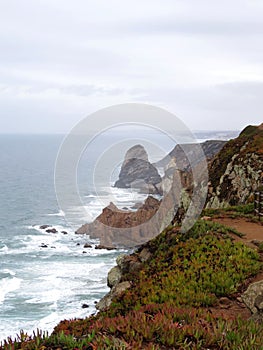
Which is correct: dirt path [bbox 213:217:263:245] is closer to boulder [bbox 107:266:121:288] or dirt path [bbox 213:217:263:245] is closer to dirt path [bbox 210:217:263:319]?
dirt path [bbox 210:217:263:319]

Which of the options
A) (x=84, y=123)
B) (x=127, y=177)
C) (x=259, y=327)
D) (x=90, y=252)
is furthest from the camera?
(x=127, y=177)

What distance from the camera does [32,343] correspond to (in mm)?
5996

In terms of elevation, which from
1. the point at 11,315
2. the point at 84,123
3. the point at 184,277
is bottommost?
the point at 11,315

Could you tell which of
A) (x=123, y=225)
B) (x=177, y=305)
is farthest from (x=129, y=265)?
(x=123, y=225)

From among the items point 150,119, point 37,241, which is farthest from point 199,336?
point 37,241

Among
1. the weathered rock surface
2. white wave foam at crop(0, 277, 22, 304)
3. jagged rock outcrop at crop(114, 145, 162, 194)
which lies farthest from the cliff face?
jagged rock outcrop at crop(114, 145, 162, 194)

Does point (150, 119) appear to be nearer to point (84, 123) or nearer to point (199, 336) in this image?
point (84, 123)

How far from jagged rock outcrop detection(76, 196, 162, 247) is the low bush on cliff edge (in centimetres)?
4822

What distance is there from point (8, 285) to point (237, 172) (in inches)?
1099

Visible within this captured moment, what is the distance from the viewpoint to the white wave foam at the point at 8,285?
43.9 meters

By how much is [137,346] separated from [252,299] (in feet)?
13.5

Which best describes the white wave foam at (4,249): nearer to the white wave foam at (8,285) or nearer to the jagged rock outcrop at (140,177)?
the white wave foam at (8,285)

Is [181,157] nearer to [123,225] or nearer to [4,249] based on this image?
[123,225]

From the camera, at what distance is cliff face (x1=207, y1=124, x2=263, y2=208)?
31297 millimetres
